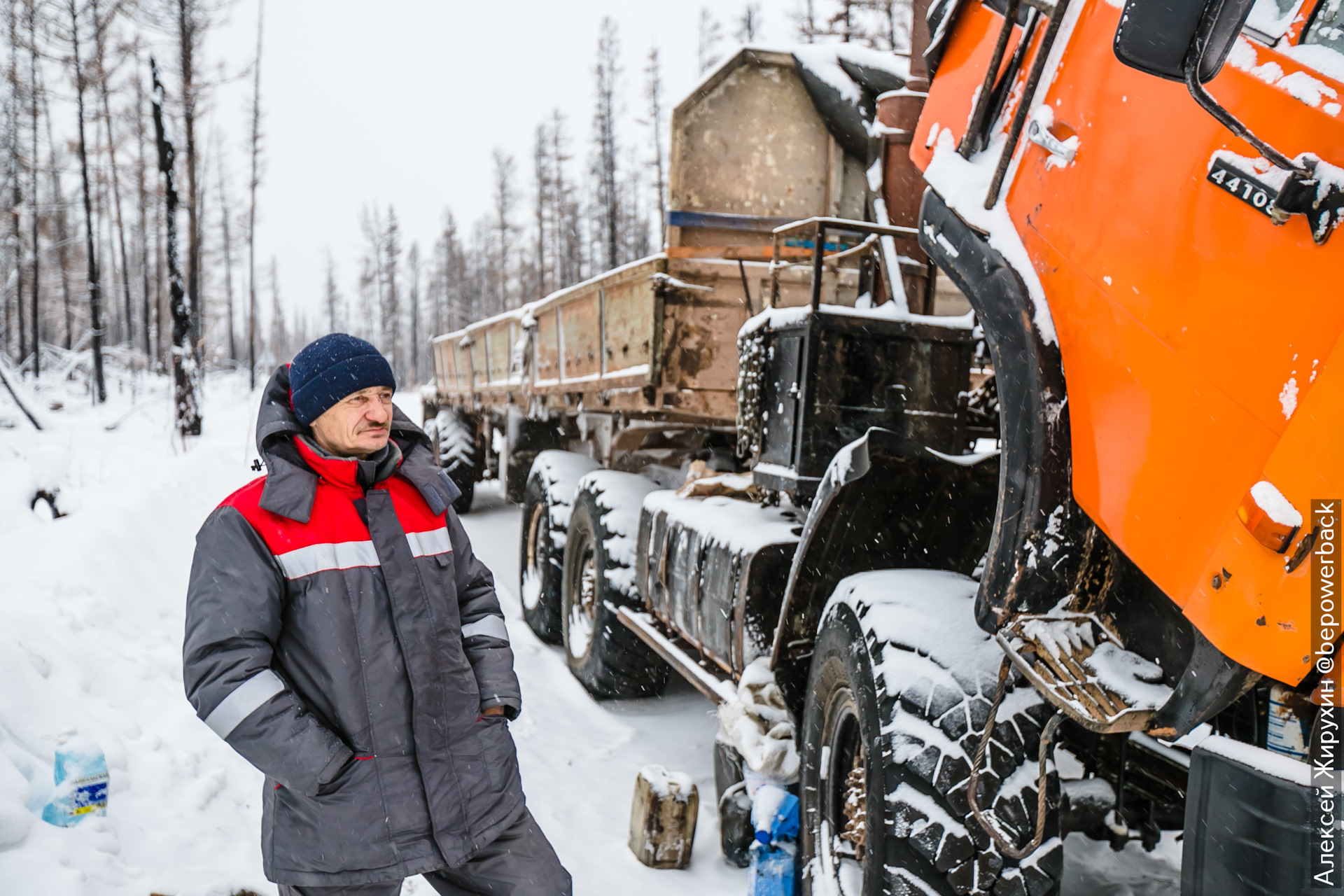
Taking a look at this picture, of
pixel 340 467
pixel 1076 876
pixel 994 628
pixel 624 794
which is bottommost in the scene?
pixel 624 794

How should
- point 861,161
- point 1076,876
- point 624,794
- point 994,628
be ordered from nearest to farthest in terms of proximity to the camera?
1. point 994,628
2. point 1076,876
3. point 624,794
4. point 861,161

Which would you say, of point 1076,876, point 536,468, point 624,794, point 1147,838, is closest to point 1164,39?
point 1147,838

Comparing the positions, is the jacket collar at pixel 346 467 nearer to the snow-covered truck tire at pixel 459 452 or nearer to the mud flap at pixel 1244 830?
the mud flap at pixel 1244 830

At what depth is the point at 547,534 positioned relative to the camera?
628cm

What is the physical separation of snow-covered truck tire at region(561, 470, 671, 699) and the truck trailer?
16.3 inches

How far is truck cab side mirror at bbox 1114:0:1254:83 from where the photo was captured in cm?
142

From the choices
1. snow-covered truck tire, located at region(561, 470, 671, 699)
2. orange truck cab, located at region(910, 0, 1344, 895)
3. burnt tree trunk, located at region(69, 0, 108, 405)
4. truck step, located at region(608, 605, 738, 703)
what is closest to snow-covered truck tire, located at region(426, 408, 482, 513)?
snow-covered truck tire, located at region(561, 470, 671, 699)

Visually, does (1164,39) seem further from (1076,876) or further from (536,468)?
(536,468)

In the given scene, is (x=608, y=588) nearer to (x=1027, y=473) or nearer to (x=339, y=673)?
(x=339, y=673)

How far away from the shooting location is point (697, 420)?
5.34 m

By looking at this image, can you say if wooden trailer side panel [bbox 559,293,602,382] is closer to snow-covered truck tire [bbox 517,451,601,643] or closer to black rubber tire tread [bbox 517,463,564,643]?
snow-covered truck tire [bbox 517,451,601,643]

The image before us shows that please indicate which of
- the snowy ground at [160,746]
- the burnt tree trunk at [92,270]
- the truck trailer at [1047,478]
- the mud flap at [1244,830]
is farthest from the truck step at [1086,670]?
the burnt tree trunk at [92,270]

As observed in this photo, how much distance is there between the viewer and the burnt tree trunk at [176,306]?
14.0 m

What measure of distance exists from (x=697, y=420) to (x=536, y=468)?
1843mm
